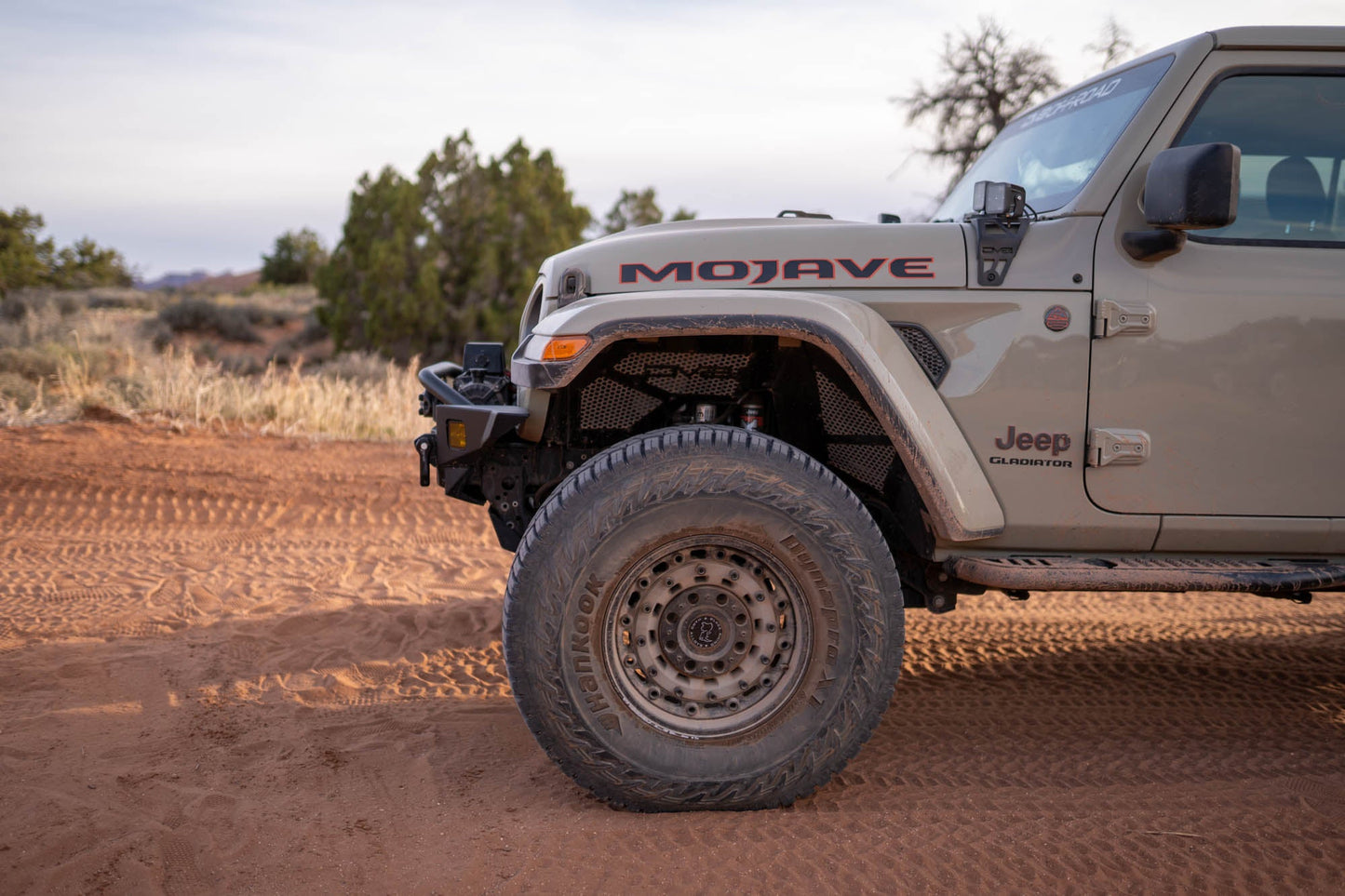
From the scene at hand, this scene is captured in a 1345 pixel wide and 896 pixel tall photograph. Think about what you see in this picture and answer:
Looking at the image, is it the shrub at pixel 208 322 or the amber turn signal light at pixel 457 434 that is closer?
the amber turn signal light at pixel 457 434

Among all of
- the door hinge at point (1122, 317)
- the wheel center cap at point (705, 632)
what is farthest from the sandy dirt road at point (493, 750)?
the door hinge at point (1122, 317)

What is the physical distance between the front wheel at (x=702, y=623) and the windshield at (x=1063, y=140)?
4.90ft

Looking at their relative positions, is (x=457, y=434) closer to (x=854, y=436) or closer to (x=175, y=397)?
(x=854, y=436)

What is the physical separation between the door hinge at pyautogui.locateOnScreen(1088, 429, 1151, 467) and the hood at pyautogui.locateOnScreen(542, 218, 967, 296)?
67 cm

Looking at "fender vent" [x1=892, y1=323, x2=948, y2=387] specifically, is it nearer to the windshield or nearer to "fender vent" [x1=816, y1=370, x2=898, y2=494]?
"fender vent" [x1=816, y1=370, x2=898, y2=494]

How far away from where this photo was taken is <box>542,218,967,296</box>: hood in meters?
2.94

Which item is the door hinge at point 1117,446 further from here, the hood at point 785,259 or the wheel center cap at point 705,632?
the wheel center cap at point 705,632

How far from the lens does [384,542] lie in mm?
6250

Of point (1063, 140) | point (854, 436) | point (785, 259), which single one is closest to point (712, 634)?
point (854, 436)

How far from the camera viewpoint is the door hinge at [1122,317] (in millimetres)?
2879

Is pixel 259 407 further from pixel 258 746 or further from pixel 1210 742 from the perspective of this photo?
pixel 1210 742

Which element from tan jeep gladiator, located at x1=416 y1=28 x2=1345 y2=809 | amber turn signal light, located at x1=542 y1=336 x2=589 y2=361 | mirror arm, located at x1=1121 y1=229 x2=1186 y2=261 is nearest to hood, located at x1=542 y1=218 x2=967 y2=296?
tan jeep gladiator, located at x1=416 y1=28 x2=1345 y2=809

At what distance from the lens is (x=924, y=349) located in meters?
2.92

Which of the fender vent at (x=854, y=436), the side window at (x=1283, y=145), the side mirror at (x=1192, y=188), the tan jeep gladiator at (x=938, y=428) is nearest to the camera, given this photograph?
the side mirror at (x=1192, y=188)
